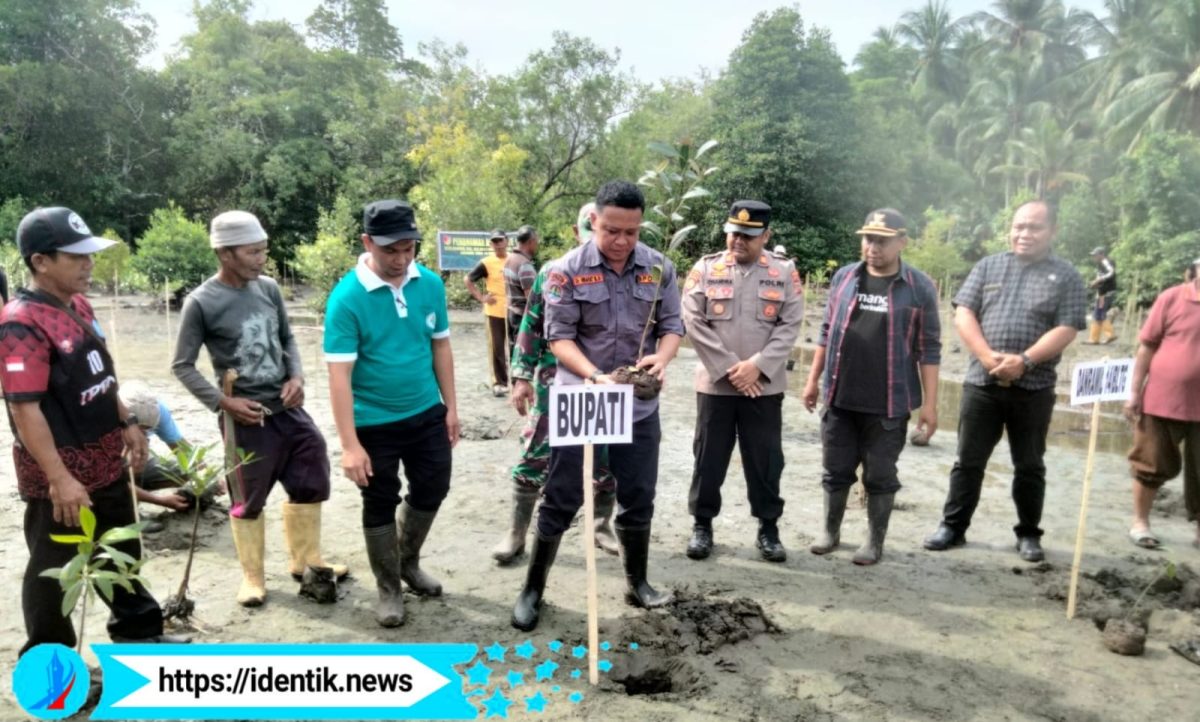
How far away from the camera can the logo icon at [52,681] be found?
2850 millimetres

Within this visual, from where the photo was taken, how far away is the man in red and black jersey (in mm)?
2686

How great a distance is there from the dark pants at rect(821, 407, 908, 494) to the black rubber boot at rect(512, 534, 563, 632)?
1767mm

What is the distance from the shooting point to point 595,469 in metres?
4.32

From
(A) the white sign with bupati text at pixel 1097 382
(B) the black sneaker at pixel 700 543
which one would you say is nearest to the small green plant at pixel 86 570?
(B) the black sneaker at pixel 700 543

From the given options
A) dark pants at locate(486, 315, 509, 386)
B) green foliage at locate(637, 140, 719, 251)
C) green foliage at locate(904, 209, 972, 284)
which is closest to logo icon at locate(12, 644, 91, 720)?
green foliage at locate(637, 140, 719, 251)

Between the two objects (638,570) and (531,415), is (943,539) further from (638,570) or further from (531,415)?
(531,415)

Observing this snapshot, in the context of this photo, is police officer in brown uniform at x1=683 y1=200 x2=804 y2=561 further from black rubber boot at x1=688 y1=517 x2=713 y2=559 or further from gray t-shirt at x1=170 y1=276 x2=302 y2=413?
gray t-shirt at x1=170 y1=276 x2=302 y2=413

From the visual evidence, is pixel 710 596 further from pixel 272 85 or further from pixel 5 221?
pixel 272 85

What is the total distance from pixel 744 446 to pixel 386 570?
6.72 feet

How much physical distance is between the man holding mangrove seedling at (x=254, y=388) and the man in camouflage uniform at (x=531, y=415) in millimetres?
1006

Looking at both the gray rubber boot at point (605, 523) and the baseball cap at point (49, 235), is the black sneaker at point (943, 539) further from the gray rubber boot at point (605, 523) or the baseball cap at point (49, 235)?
the baseball cap at point (49, 235)

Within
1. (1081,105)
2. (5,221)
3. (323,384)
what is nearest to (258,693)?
(323,384)

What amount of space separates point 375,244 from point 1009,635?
11.1 ft

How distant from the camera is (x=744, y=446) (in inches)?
175
